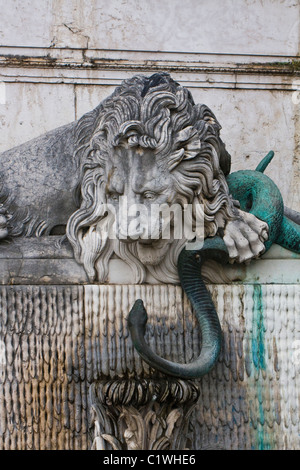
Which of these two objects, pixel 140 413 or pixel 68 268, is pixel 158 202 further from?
pixel 140 413

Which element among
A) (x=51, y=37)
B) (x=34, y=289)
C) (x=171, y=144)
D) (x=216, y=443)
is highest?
(x=51, y=37)

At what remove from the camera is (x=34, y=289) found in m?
5.39

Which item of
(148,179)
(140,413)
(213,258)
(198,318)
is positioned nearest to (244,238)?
(213,258)

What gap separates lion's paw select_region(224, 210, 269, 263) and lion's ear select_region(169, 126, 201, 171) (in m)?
0.38

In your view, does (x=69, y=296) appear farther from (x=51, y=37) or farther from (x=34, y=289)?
(x=51, y=37)

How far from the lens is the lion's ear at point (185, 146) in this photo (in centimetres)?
538

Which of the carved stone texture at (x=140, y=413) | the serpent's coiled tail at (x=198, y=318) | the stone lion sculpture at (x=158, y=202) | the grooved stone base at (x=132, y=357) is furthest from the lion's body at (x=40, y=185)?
the carved stone texture at (x=140, y=413)

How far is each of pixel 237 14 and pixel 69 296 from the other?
2478 mm

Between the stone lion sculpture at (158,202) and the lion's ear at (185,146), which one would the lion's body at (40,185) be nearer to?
the stone lion sculpture at (158,202)

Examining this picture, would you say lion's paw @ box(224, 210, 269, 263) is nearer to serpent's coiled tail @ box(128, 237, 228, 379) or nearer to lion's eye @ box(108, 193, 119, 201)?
serpent's coiled tail @ box(128, 237, 228, 379)

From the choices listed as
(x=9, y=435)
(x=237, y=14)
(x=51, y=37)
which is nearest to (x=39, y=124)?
(x=51, y=37)

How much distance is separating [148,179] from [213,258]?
0.48 metres

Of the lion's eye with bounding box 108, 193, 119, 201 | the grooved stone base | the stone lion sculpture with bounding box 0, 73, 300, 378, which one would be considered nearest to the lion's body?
the stone lion sculpture with bounding box 0, 73, 300, 378

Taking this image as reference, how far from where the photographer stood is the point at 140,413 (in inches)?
207
